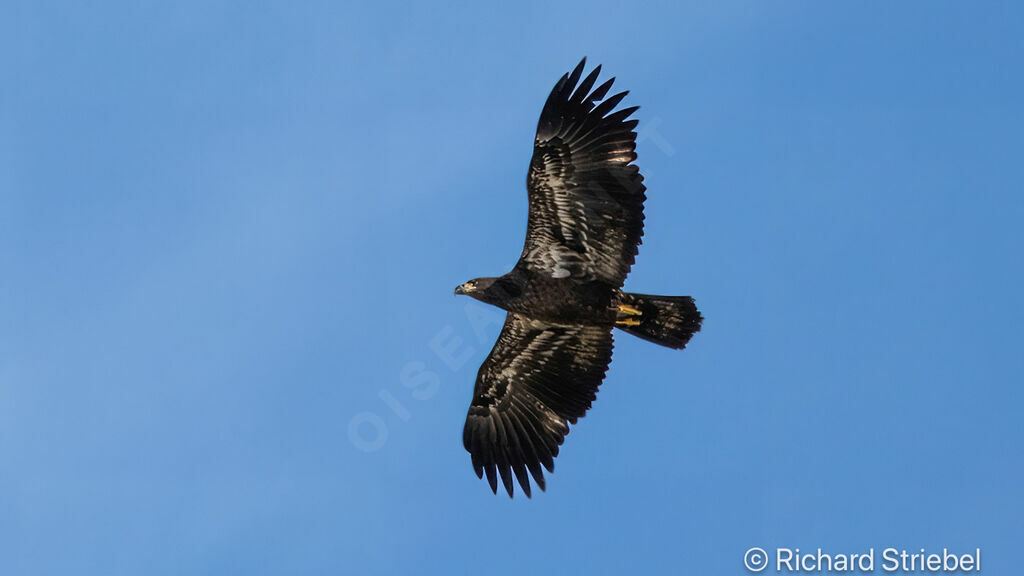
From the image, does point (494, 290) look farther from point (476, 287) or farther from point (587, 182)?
point (587, 182)

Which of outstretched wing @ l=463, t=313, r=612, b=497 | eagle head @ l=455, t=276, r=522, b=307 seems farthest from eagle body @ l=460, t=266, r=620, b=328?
outstretched wing @ l=463, t=313, r=612, b=497

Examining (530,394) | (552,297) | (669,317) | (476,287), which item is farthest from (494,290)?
(669,317)

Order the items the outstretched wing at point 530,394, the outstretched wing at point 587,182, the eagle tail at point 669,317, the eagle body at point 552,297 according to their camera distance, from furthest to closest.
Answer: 1. the outstretched wing at point 530,394
2. the eagle tail at point 669,317
3. the eagle body at point 552,297
4. the outstretched wing at point 587,182

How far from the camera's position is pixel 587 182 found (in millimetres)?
14352

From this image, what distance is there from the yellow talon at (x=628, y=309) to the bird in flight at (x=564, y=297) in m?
0.02

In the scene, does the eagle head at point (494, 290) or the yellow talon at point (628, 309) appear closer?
the yellow talon at point (628, 309)

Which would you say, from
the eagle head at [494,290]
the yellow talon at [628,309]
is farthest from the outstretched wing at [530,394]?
the eagle head at [494,290]

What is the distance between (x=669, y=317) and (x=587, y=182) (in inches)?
83.6

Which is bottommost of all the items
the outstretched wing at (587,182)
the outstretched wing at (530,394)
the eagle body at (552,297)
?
the outstretched wing at (530,394)

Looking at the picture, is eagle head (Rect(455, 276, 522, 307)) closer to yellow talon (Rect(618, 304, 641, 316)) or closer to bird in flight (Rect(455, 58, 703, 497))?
bird in flight (Rect(455, 58, 703, 497))

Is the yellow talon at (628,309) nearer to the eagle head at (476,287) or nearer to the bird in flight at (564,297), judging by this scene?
the bird in flight at (564,297)

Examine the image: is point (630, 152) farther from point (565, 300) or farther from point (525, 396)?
point (525, 396)

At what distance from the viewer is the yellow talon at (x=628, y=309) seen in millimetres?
14891

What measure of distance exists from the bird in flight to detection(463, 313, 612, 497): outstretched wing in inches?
0.5
